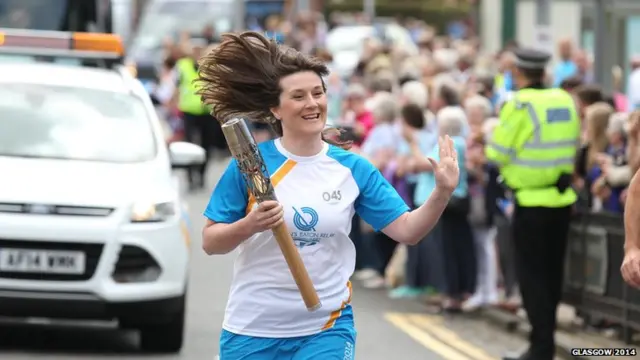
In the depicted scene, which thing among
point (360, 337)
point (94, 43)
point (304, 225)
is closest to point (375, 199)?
point (304, 225)

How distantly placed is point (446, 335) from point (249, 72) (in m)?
6.23

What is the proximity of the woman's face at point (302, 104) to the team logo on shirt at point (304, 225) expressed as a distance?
0.28m

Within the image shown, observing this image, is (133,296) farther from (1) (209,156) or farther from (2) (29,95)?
(1) (209,156)

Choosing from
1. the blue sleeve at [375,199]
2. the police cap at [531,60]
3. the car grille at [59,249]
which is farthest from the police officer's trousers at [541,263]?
the blue sleeve at [375,199]

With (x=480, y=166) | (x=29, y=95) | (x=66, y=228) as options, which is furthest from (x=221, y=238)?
(x=480, y=166)

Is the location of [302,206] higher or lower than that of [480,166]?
higher

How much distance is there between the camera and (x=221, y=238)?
19.3 feet

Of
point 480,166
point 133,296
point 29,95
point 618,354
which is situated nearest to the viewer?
point 618,354

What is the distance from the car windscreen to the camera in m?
10.7

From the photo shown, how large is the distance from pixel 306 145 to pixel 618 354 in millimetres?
3982

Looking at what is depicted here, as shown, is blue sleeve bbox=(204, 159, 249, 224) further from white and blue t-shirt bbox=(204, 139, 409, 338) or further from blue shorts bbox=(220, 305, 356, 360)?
blue shorts bbox=(220, 305, 356, 360)

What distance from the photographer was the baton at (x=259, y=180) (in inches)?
224

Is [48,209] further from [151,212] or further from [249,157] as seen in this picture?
[249,157]

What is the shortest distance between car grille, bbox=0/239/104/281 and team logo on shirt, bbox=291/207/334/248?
4.21m
